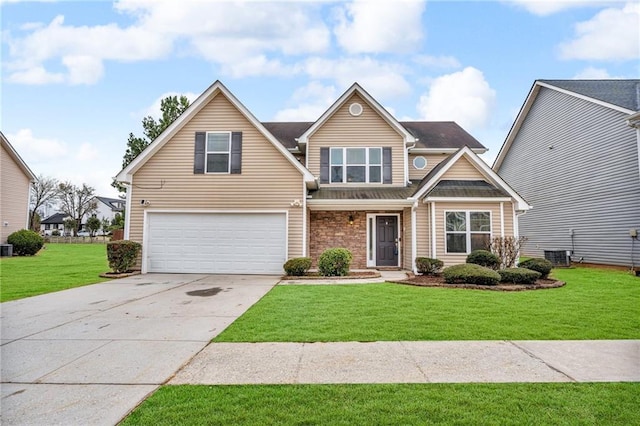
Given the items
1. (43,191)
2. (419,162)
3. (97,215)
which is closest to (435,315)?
(419,162)

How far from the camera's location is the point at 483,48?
43.5ft

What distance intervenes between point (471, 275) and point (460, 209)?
3736 millimetres

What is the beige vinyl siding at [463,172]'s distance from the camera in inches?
521

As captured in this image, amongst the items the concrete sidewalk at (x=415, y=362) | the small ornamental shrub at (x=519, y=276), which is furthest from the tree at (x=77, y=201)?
the concrete sidewalk at (x=415, y=362)

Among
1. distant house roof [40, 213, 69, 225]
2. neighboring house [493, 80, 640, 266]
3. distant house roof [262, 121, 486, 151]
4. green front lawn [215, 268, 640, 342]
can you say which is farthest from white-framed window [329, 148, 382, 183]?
distant house roof [40, 213, 69, 225]

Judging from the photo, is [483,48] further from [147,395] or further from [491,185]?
[147,395]

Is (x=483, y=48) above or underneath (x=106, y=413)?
above

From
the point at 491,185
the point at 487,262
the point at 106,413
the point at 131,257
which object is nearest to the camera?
the point at 106,413

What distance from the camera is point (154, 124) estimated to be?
24562mm

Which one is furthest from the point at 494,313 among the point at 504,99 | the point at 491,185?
the point at 504,99

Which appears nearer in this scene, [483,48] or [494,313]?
[494,313]

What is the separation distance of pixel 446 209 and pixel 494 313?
671cm

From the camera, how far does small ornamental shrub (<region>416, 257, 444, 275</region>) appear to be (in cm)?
1195

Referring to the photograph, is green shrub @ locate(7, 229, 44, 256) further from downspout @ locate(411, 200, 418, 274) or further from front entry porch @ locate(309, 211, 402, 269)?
downspout @ locate(411, 200, 418, 274)
